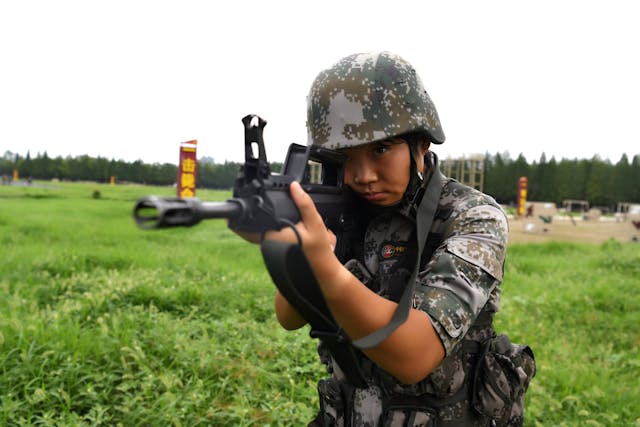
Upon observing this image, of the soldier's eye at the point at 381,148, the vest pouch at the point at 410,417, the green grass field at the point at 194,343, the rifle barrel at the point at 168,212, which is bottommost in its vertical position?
the green grass field at the point at 194,343

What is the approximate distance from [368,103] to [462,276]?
2.07 feet

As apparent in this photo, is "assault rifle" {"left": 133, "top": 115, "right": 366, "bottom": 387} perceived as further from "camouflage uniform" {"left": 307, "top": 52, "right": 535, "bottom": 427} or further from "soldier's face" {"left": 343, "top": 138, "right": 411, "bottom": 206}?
"camouflage uniform" {"left": 307, "top": 52, "right": 535, "bottom": 427}

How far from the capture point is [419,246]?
136cm

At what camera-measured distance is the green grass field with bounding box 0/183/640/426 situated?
288 cm

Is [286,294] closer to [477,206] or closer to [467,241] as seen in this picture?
[467,241]

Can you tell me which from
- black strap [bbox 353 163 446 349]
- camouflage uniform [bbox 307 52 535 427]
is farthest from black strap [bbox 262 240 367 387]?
camouflage uniform [bbox 307 52 535 427]

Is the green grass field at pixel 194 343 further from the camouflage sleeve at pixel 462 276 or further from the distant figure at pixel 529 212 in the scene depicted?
the distant figure at pixel 529 212

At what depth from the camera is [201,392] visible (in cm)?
307

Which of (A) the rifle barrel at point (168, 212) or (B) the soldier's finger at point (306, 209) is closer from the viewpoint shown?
(A) the rifle barrel at point (168, 212)

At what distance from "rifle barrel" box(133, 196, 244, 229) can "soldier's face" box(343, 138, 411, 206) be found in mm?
601

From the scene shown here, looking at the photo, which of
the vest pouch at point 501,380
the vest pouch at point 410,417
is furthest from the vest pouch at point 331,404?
the vest pouch at point 501,380

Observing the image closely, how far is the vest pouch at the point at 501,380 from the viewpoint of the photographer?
1.59m

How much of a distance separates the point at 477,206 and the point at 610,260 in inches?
312

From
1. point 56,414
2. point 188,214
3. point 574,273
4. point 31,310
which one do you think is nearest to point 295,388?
point 56,414
